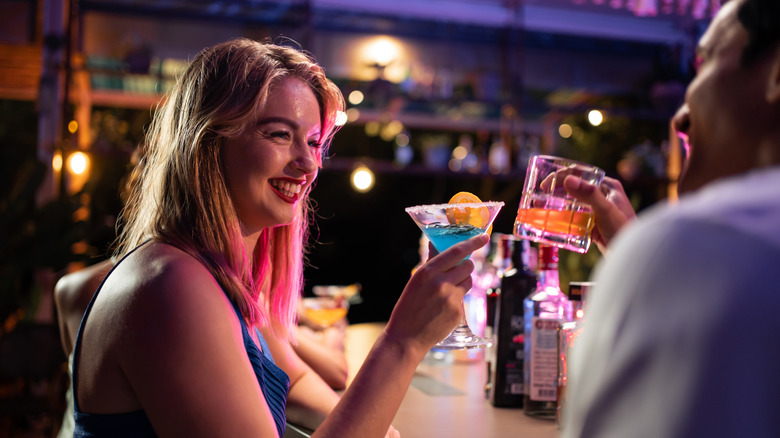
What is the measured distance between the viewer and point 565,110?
20.2 ft

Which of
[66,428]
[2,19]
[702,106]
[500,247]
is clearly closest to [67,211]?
[2,19]

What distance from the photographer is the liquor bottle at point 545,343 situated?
4.53 ft

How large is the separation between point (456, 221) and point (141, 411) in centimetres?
62

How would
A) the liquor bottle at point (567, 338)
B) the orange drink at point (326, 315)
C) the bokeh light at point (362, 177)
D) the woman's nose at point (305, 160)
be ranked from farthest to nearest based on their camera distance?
the bokeh light at point (362, 177)
the orange drink at point (326, 315)
the woman's nose at point (305, 160)
the liquor bottle at point (567, 338)

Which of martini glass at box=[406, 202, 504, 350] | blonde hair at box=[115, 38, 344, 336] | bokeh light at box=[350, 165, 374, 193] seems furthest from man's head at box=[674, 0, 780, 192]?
bokeh light at box=[350, 165, 374, 193]

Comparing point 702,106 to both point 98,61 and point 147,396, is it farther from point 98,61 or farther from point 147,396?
point 98,61

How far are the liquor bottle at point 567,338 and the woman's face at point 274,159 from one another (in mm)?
598

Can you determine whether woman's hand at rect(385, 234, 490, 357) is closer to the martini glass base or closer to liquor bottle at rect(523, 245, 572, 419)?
the martini glass base

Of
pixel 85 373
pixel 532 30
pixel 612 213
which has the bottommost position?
pixel 85 373

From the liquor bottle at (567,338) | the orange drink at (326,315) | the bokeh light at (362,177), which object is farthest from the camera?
the bokeh light at (362,177)

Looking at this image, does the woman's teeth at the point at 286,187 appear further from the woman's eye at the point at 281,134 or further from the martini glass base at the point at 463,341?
the martini glass base at the point at 463,341

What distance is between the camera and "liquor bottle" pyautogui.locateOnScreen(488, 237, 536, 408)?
4.83ft

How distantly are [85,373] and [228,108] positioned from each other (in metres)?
0.54

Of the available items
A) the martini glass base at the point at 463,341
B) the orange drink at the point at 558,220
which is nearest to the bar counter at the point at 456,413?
the martini glass base at the point at 463,341
